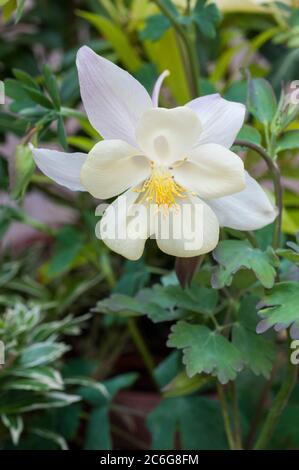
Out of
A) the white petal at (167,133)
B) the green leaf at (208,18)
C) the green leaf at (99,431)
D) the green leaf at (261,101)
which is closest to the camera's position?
the white petal at (167,133)

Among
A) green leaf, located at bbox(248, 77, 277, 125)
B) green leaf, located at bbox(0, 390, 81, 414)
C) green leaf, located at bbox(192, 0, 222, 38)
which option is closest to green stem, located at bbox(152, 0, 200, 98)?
green leaf, located at bbox(192, 0, 222, 38)

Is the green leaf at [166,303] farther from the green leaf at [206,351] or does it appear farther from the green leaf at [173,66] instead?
the green leaf at [173,66]

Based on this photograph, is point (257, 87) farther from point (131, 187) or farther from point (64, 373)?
point (64, 373)

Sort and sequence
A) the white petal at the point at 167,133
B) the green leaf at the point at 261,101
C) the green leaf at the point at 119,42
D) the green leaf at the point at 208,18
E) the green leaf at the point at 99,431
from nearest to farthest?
the white petal at the point at 167,133 → the green leaf at the point at 261,101 → the green leaf at the point at 208,18 → the green leaf at the point at 99,431 → the green leaf at the point at 119,42

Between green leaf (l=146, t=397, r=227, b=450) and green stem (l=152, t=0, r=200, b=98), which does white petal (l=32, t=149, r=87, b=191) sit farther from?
green leaf (l=146, t=397, r=227, b=450)

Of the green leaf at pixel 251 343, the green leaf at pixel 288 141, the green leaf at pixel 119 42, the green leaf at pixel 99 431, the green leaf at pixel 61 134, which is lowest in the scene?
the green leaf at pixel 99 431

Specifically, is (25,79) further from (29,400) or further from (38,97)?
(29,400)

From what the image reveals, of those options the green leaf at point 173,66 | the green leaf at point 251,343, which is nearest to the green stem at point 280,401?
the green leaf at point 251,343
